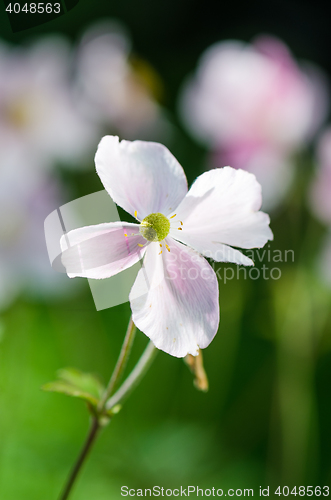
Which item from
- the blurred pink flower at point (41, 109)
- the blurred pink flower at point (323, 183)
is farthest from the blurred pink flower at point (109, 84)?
the blurred pink flower at point (323, 183)

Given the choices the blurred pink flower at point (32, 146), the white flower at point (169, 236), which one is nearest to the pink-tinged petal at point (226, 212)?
the white flower at point (169, 236)

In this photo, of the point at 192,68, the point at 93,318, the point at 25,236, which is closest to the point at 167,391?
the point at 93,318

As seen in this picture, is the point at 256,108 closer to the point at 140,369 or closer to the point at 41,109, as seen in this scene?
the point at 41,109

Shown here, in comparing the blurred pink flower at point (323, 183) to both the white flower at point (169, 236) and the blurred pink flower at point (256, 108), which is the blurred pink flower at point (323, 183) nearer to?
the blurred pink flower at point (256, 108)

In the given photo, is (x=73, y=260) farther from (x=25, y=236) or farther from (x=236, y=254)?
(x=25, y=236)

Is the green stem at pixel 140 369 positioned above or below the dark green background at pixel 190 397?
above

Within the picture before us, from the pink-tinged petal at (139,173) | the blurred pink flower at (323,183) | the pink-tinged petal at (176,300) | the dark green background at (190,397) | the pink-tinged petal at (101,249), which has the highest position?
the pink-tinged petal at (139,173)

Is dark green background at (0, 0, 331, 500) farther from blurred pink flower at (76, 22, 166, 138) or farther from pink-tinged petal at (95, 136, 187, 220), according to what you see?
pink-tinged petal at (95, 136, 187, 220)

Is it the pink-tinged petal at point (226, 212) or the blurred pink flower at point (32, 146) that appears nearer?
the pink-tinged petal at point (226, 212)

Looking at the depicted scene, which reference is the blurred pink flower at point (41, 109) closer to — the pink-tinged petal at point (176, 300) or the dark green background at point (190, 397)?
the dark green background at point (190, 397)
